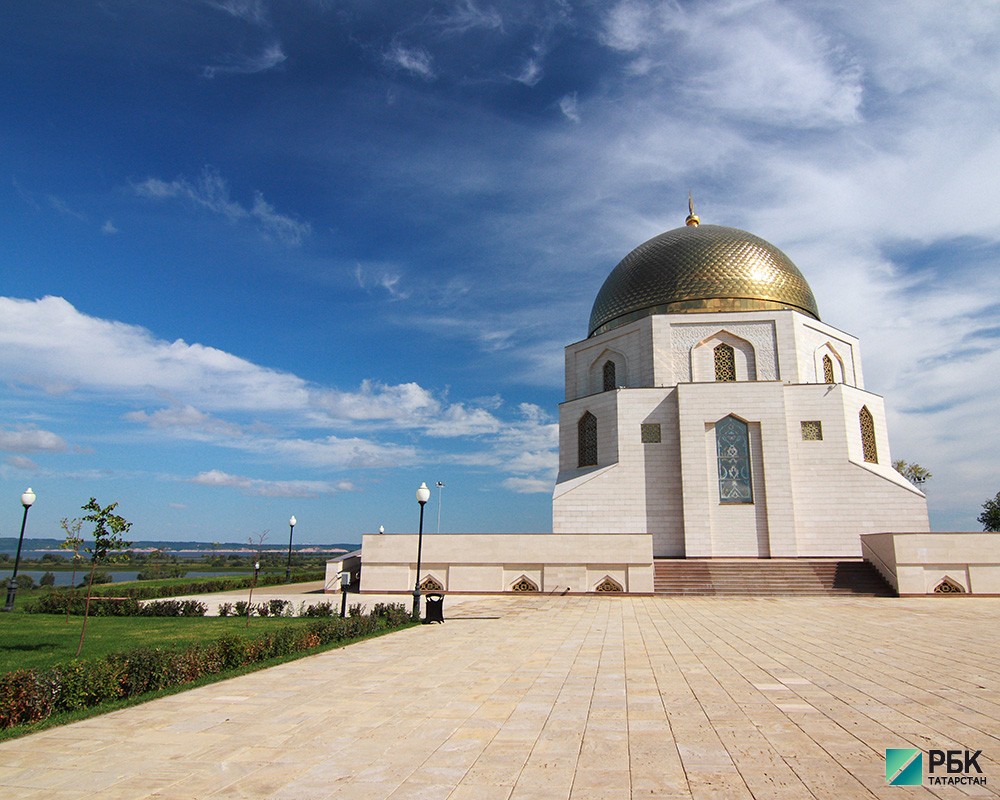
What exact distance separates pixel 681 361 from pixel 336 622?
→ 64.2 feet

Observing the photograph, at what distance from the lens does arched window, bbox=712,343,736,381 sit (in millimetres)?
25922

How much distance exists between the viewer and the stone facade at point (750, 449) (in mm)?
22422

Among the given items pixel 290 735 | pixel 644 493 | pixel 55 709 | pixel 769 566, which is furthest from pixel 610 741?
pixel 644 493

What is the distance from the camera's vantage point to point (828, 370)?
2725cm

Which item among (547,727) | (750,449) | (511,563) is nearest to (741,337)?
(750,449)

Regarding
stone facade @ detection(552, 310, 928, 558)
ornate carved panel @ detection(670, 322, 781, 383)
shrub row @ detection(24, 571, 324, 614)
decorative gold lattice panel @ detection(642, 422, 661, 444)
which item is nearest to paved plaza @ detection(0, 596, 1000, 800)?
shrub row @ detection(24, 571, 324, 614)

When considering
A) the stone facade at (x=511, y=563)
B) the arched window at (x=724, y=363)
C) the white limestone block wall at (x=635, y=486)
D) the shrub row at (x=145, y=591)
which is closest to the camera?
the shrub row at (x=145, y=591)

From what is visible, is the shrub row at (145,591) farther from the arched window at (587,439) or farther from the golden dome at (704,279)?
the golden dome at (704,279)

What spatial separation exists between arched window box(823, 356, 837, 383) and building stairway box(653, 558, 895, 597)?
29.9ft

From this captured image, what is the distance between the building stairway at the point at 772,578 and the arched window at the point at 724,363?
8088 millimetres

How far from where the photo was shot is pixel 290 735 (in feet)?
17.2

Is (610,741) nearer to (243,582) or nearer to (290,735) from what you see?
(290,735)

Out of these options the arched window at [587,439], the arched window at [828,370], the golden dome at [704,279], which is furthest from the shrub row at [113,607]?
the arched window at [828,370]

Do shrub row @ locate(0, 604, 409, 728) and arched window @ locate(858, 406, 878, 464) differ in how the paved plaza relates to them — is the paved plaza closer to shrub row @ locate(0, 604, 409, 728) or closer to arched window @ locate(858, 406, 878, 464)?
shrub row @ locate(0, 604, 409, 728)
